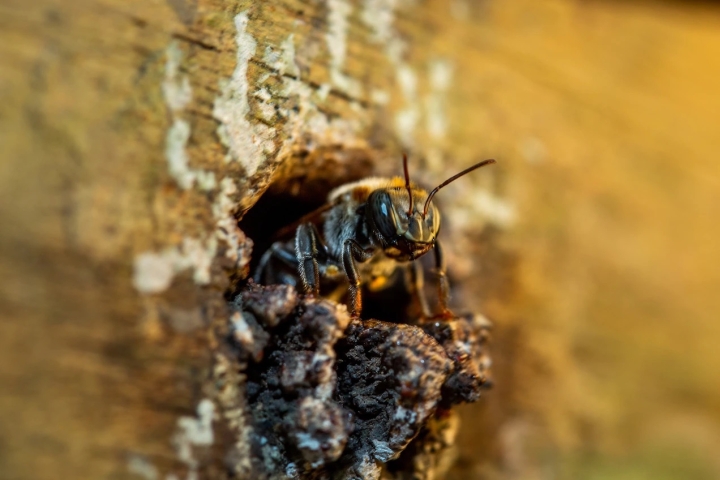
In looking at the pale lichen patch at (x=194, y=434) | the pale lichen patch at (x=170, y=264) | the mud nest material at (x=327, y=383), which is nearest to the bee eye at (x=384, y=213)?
the mud nest material at (x=327, y=383)

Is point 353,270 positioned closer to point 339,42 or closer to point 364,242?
point 364,242

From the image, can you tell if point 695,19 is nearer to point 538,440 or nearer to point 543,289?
point 543,289

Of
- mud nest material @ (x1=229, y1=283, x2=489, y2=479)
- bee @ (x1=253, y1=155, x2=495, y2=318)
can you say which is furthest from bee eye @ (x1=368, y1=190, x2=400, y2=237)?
mud nest material @ (x1=229, y1=283, x2=489, y2=479)

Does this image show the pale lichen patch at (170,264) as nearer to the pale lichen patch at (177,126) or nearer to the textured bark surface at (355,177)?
the textured bark surface at (355,177)

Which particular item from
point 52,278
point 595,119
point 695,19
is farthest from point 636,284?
point 52,278

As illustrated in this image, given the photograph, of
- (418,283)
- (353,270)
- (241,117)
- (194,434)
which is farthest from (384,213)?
(194,434)
